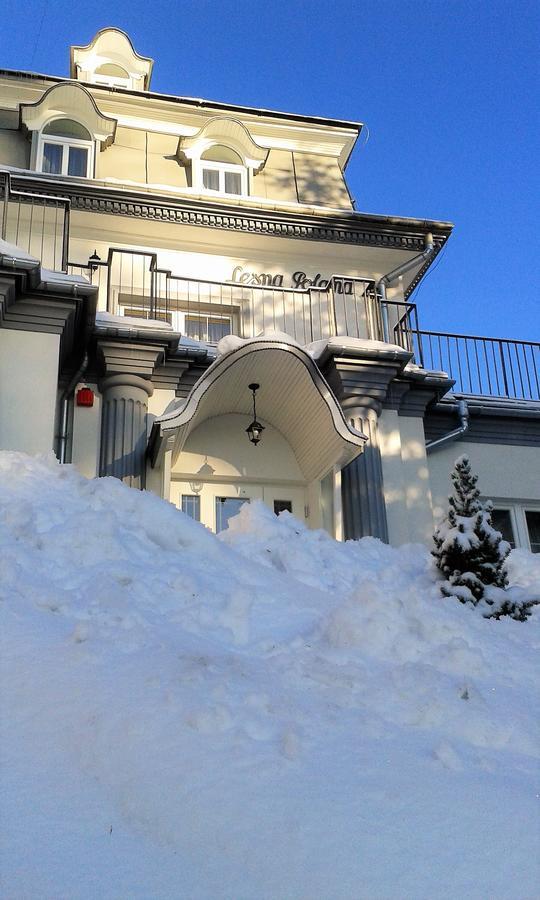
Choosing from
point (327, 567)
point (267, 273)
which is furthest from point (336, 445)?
point (267, 273)

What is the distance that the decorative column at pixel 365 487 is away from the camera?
10398mm

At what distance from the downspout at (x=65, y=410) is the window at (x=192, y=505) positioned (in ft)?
5.67

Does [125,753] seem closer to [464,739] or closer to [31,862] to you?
[31,862]

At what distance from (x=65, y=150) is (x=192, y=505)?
270 inches

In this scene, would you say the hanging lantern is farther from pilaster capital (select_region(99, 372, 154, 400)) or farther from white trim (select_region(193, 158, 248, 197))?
white trim (select_region(193, 158, 248, 197))

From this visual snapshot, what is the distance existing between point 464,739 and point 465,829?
0.85 m

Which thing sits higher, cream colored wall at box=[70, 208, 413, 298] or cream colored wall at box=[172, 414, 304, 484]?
cream colored wall at box=[70, 208, 413, 298]

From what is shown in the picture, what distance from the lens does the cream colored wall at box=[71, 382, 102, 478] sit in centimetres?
1012

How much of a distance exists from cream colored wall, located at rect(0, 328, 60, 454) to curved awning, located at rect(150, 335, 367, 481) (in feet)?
4.28

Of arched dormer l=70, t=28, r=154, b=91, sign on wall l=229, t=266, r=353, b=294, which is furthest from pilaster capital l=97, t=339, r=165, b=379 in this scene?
arched dormer l=70, t=28, r=154, b=91

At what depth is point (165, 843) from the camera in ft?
9.26

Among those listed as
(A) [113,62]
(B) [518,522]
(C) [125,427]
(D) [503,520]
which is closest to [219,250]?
(C) [125,427]

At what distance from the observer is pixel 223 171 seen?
560 inches

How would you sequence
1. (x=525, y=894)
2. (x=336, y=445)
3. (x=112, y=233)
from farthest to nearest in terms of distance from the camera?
(x=112, y=233) → (x=336, y=445) → (x=525, y=894)
